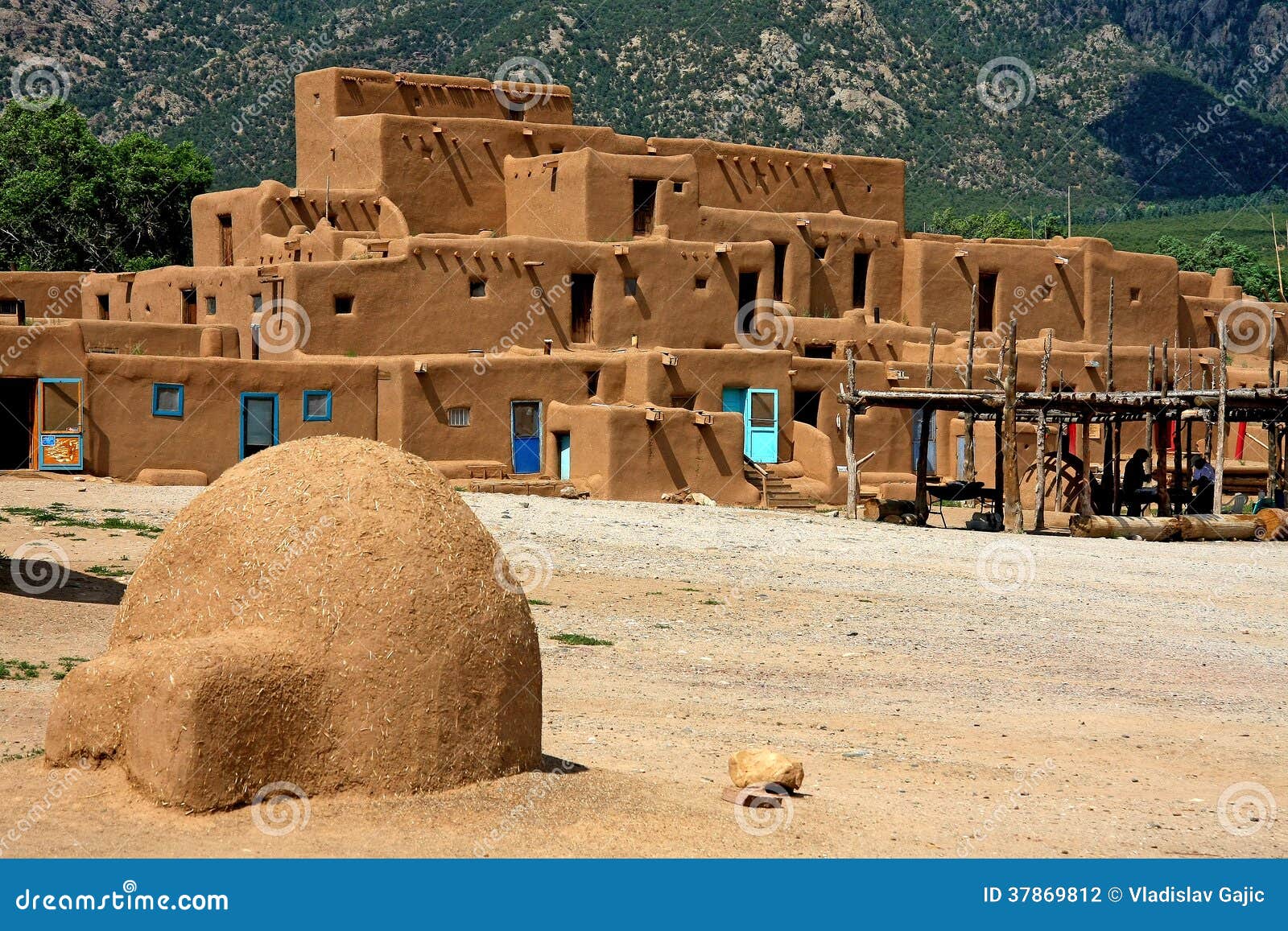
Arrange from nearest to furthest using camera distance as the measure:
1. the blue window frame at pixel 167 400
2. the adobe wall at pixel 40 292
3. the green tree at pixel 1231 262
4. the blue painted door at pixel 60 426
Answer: the blue painted door at pixel 60 426 < the blue window frame at pixel 167 400 < the adobe wall at pixel 40 292 < the green tree at pixel 1231 262

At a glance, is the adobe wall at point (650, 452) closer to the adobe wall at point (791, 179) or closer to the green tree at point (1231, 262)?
the adobe wall at point (791, 179)

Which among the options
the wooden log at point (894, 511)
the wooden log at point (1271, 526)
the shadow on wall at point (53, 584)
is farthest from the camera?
the wooden log at point (894, 511)

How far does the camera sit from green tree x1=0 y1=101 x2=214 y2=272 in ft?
152

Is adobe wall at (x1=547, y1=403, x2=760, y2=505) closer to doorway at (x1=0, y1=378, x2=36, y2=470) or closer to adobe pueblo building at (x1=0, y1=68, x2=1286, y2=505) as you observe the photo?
adobe pueblo building at (x1=0, y1=68, x2=1286, y2=505)

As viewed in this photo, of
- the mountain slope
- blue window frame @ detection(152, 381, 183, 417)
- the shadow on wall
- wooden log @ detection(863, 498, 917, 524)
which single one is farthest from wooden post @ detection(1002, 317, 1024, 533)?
the mountain slope

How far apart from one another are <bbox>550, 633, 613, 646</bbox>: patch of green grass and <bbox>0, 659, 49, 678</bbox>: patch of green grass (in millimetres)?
4242

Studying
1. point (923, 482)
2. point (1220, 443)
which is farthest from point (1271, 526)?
point (923, 482)

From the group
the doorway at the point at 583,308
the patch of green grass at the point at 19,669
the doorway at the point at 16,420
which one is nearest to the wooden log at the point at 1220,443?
the doorway at the point at 583,308

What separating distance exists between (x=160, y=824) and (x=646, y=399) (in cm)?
2251

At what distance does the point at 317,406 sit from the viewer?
26.5 meters

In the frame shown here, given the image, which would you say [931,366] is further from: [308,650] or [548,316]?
[308,650]

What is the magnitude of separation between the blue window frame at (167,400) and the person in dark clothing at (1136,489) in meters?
16.0

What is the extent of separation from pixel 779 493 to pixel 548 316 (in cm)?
566

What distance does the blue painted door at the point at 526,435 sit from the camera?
91.8 feet
